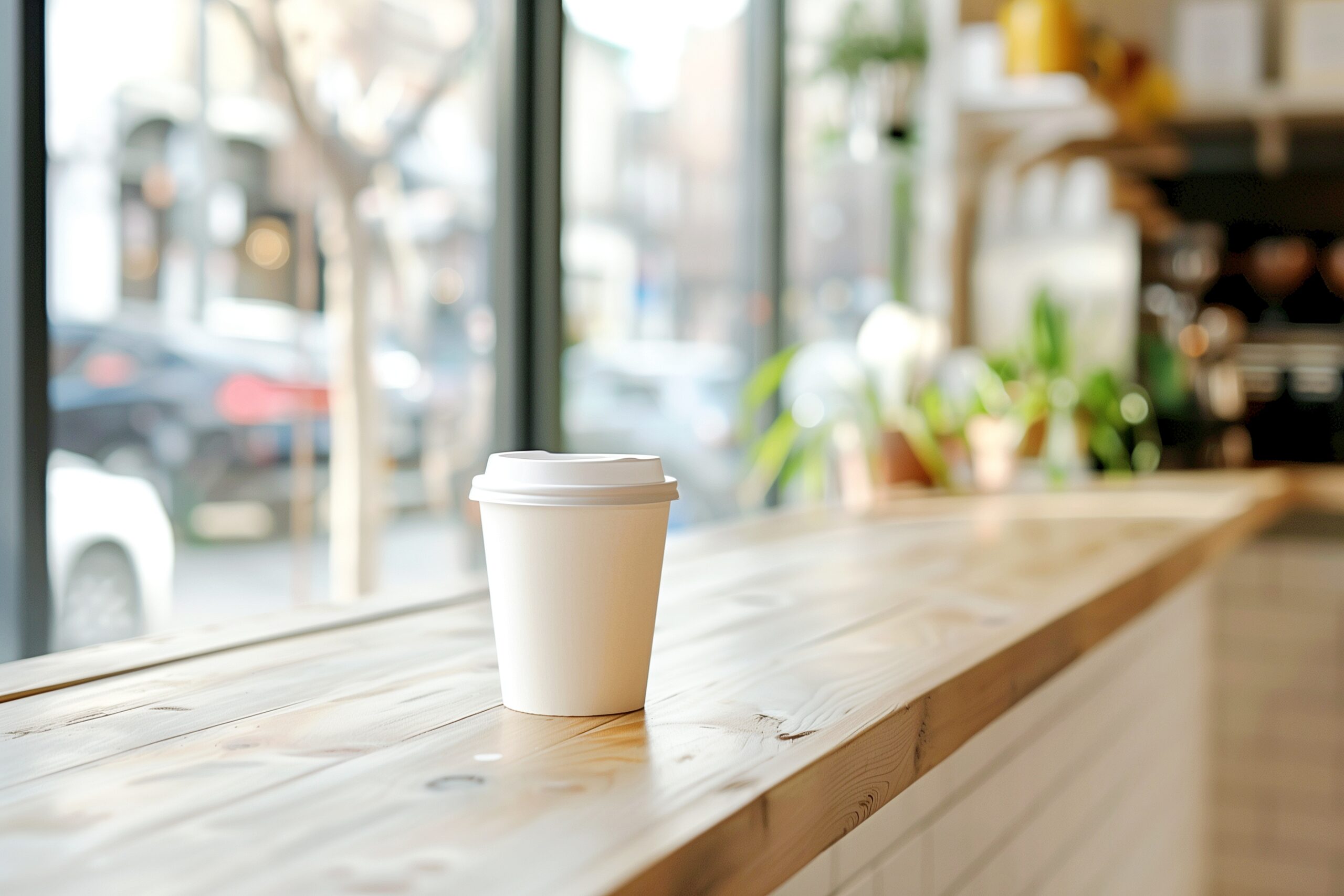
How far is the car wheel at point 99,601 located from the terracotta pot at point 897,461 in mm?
1328

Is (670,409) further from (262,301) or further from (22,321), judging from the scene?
(22,321)

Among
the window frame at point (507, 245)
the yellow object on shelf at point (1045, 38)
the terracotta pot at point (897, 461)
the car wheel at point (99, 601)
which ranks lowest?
the car wheel at point (99, 601)

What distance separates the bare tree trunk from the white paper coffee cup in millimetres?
1039

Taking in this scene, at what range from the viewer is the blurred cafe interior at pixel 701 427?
0.65 metres

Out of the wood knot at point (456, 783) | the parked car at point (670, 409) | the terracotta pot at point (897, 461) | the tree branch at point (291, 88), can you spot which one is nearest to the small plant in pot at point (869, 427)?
the terracotta pot at point (897, 461)

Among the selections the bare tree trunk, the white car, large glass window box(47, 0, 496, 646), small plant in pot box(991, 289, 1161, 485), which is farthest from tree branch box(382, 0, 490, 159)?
small plant in pot box(991, 289, 1161, 485)

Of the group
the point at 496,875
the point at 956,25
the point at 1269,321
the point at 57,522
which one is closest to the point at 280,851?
the point at 496,875

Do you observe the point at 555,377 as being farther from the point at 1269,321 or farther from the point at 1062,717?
the point at 1269,321

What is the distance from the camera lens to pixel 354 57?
66.2 inches

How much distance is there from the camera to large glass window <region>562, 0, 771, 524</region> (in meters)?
2.13

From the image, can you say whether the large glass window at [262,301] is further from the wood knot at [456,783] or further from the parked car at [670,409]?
the wood knot at [456,783]

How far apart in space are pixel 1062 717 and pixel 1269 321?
2.25m

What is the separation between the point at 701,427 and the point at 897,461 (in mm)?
507

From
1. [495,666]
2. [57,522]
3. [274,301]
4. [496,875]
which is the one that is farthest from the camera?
[274,301]
